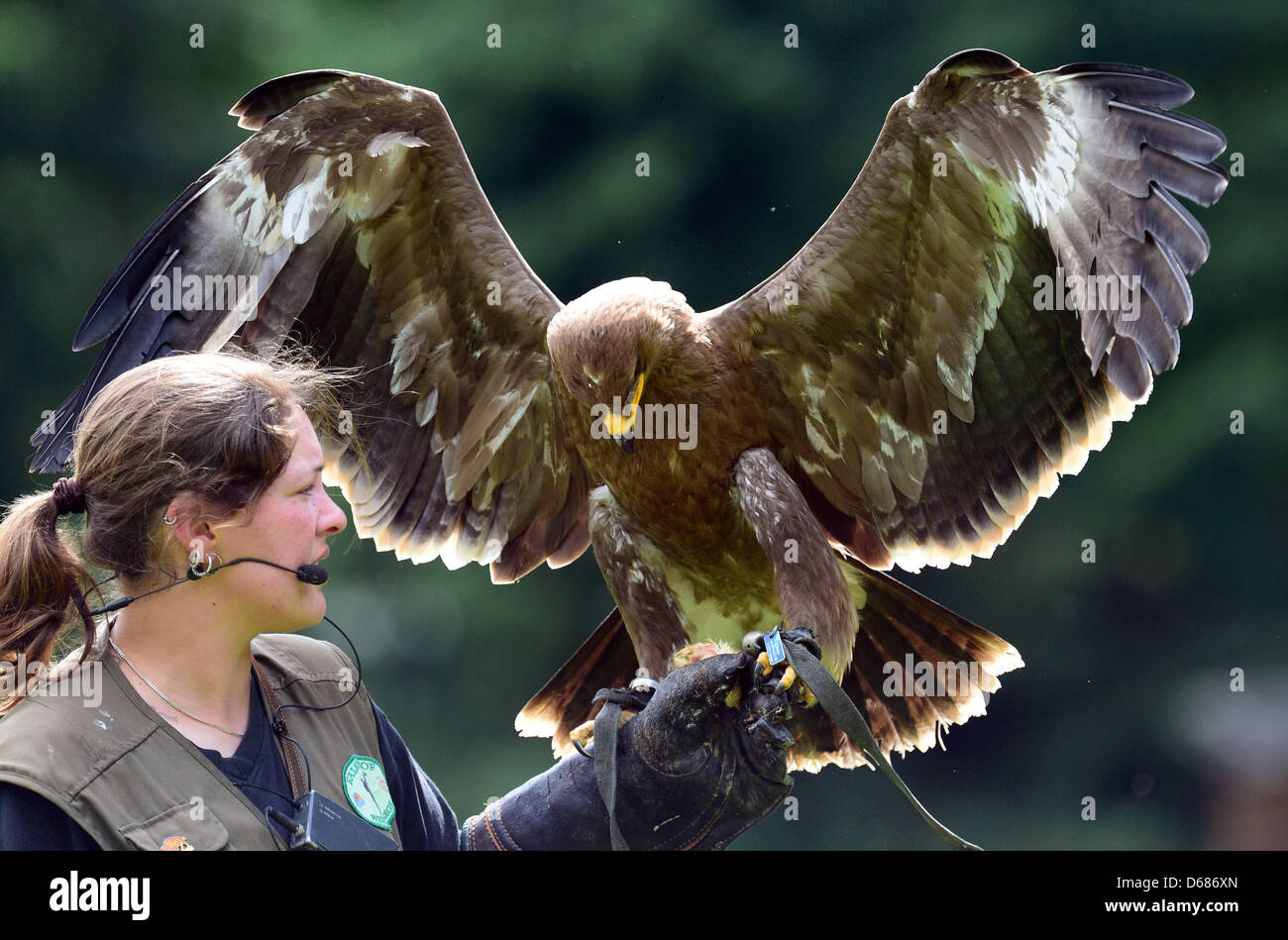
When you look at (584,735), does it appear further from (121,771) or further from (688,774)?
(121,771)

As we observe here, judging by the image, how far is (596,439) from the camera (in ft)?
8.42

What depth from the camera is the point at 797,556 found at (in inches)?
98.3

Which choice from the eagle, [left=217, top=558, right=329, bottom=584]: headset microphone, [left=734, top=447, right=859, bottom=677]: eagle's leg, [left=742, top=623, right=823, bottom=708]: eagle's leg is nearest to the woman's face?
[left=217, top=558, right=329, bottom=584]: headset microphone

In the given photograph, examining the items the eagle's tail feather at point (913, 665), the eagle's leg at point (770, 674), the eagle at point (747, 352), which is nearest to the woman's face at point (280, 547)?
the eagle at point (747, 352)

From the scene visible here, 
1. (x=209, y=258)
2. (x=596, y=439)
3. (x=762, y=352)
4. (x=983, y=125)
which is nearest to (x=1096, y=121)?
(x=983, y=125)

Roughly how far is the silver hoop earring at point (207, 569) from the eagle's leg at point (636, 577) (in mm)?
1264

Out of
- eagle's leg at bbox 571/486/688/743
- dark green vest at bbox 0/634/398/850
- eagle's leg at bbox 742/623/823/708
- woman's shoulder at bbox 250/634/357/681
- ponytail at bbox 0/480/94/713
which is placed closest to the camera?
dark green vest at bbox 0/634/398/850

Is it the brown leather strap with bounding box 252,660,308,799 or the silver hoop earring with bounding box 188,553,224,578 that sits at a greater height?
the silver hoop earring with bounding box 188,553,224,578

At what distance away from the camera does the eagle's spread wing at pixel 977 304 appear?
2129 mm

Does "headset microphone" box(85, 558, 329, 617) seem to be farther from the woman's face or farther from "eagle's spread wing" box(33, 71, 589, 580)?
"eagle's spread wing" box(33, 71, 589, 580)

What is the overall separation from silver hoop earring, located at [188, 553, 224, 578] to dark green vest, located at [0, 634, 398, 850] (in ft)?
0.46

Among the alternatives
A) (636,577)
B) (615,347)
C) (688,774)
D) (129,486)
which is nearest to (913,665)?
(636,577)

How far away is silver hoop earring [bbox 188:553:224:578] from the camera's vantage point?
153 cm

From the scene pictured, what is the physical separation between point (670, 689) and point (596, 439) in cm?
65
